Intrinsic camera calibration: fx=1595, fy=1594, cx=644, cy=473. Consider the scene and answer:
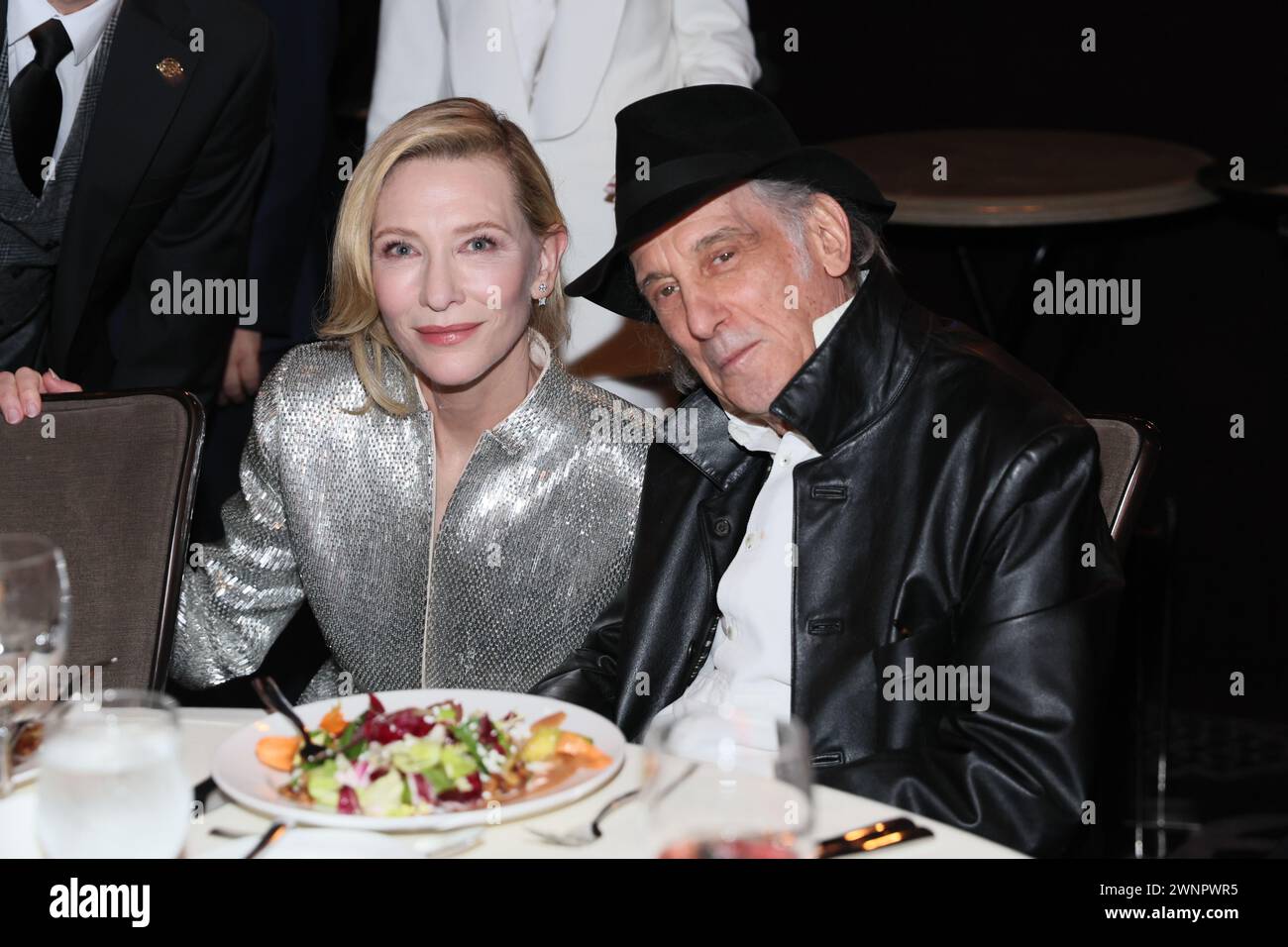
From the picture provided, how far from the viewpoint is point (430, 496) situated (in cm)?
231

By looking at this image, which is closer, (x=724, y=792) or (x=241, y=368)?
(x=724, y=792)

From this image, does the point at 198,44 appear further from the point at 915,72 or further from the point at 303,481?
the point at 915,72

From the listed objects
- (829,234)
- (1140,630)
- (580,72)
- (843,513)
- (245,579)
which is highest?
(580,72)

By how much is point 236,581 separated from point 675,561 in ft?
2.22

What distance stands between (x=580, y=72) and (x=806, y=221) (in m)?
1.10

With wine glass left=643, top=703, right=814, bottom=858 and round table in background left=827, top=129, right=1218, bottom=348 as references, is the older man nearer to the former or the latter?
wine glass left=643, top=703, right=814, bottom=858

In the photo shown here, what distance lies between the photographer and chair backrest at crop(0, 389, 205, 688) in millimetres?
2064

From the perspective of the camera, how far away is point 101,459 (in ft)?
6.91

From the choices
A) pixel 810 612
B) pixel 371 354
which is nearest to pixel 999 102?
pixel 371 354

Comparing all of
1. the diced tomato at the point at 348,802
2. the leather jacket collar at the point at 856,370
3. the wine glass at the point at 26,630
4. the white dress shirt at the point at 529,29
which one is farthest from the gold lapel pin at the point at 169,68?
the diced tomato at the point at 348,802

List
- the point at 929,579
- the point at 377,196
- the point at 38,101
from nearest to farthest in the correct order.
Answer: the point at 929,579 < the point at 377,196 < the point at 38,101

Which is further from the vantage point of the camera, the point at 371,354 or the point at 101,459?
the point at 371,354

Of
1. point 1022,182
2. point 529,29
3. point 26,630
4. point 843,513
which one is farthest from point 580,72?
point 26,630

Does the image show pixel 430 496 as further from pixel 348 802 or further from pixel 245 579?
pixel 348 802
